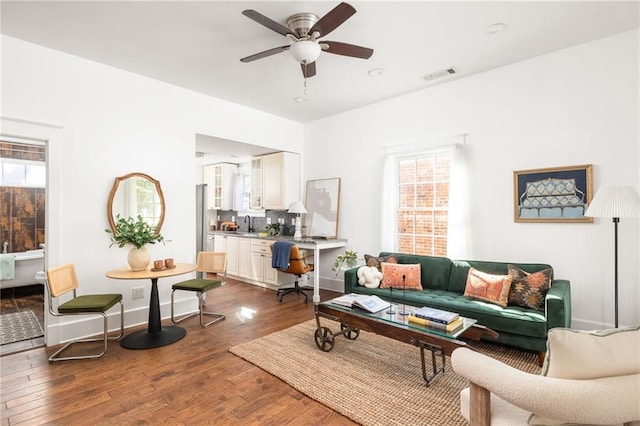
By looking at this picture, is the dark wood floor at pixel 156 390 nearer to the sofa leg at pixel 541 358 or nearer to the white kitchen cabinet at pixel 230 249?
the sofa leg at pixel 541 358

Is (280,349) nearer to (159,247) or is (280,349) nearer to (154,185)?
(159,247)

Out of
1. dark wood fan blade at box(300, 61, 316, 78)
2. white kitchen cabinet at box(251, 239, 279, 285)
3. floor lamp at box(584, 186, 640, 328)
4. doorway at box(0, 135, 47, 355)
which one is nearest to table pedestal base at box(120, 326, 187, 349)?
white kitchen cabinet at box(251, 239, 279, 285)

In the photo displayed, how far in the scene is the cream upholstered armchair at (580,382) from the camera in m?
1.04

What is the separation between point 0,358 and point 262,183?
165 inches

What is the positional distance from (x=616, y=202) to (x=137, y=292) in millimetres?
5039

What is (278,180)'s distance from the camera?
231 inches

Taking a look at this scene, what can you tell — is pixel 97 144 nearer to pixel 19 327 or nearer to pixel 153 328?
pixel 153 328

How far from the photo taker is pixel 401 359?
2.90m

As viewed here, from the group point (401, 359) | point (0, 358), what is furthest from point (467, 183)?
point (0, 358)

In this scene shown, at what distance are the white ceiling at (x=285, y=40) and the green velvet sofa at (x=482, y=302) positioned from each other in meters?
2.34

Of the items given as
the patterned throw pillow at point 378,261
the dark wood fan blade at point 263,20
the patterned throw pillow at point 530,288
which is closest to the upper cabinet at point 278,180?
the patterned throw pillow at point 378,261

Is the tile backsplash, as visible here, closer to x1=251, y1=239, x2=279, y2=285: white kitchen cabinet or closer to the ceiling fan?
x1=251, y1=239, x2=279, y2=285: white kitchen cabinet

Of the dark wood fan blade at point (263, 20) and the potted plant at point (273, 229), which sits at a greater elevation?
the dark wood fan blade at point (263, 20)

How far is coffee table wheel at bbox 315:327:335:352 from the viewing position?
3.08 metres
